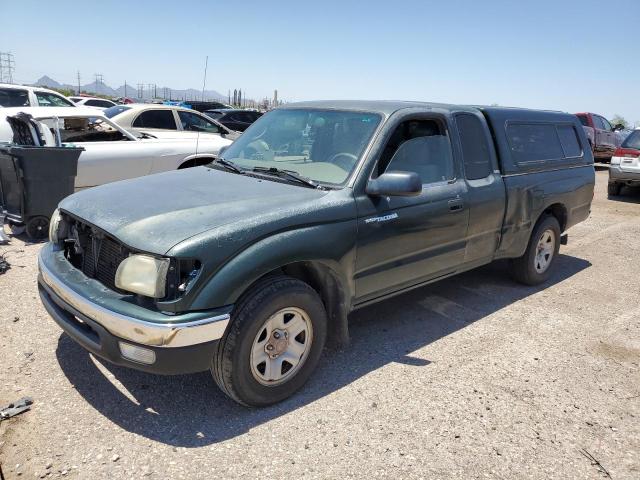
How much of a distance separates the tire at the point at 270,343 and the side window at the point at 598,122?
16830 millimetres

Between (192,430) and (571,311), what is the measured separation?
148 inches

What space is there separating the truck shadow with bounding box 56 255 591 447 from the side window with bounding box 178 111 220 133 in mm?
6505

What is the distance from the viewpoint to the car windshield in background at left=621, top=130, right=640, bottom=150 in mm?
11275

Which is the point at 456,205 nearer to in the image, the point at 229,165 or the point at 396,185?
the point at 396,185

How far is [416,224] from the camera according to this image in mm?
3773

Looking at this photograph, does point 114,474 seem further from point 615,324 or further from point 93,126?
point 93,126

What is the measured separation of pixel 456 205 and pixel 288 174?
1.40 m

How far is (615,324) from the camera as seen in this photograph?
15.4ft

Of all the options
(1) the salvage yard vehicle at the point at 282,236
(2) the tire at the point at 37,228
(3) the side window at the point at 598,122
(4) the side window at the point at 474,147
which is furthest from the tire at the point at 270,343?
A: (3) the side window at the point at 598,122

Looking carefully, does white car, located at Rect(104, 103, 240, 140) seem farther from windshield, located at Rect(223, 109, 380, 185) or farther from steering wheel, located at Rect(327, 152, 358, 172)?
steering wheel, located at Rect(327, 152, 358, 172)

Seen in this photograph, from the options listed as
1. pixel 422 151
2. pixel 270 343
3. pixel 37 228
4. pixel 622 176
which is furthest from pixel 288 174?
pixel 622 176

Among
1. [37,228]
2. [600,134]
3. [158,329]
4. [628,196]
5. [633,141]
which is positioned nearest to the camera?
[158,329]

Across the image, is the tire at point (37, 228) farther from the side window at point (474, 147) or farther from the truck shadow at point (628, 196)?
the truck shadow at point (628, 196)

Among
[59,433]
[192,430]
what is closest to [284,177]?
[192,430]
